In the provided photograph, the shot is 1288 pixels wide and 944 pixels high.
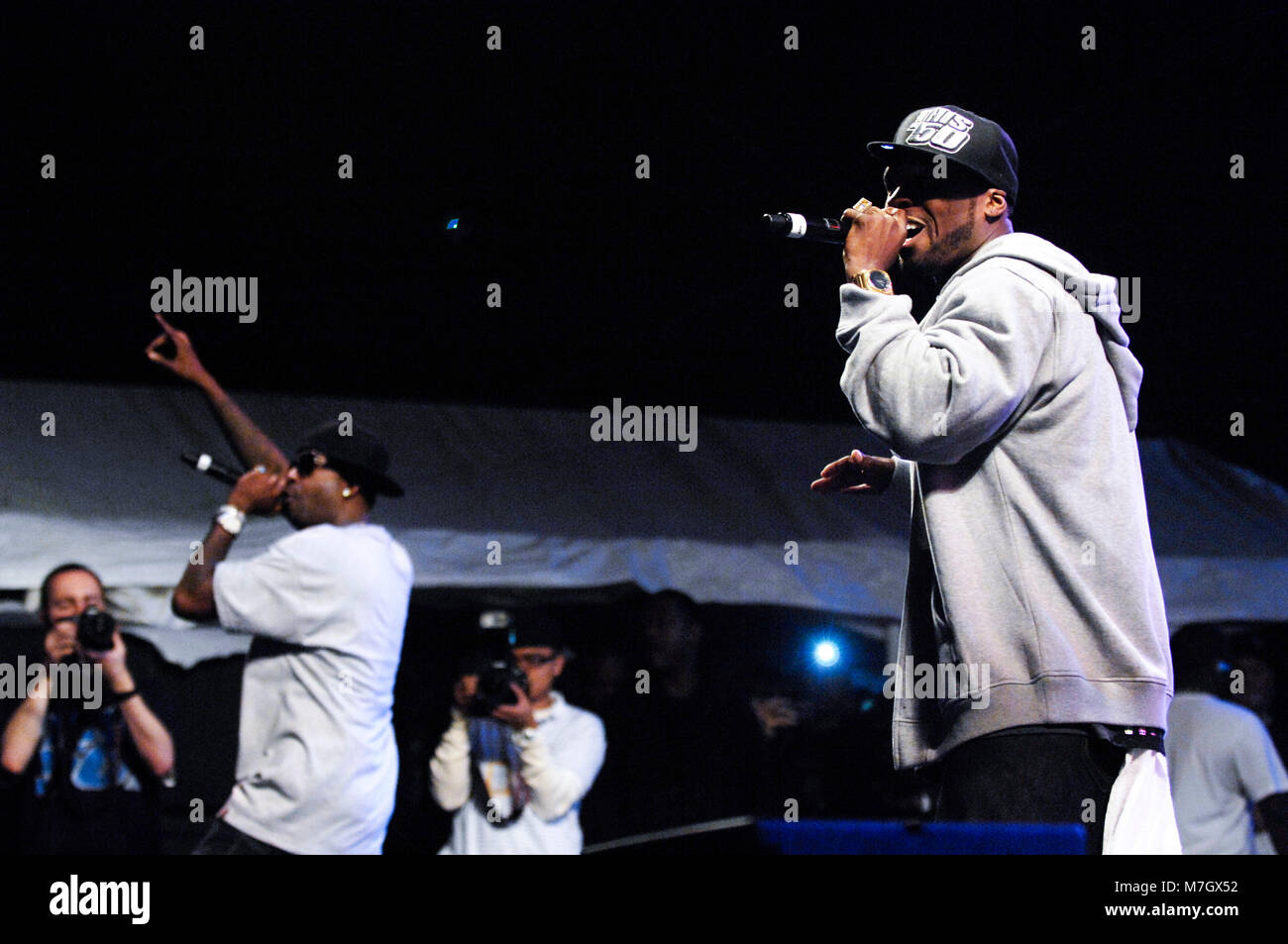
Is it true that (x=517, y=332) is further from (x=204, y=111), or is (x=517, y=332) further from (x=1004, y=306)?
(x=1004, y=306)

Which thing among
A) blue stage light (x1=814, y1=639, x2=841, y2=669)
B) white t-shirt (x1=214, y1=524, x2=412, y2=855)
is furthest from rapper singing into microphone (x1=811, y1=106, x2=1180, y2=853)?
blue stage light (x1=814, y1=639, x2=841, y2=669)

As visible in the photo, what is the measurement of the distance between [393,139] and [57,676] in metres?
2.34

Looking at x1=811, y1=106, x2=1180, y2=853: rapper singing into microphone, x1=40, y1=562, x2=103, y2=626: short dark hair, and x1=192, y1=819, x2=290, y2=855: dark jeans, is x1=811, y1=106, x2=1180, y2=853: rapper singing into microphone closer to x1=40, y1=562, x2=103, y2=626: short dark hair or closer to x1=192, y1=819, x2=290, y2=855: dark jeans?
x1=192, y1=819, x2=290, y2=855: dark jeans

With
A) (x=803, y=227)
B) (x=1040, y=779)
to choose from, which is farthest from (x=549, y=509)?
(x=1040, y=779)

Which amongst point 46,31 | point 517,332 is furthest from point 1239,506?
point 46,31

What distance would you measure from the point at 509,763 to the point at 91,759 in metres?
1.58

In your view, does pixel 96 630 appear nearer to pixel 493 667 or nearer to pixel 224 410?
pixel 224 410

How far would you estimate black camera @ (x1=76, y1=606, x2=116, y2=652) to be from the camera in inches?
196

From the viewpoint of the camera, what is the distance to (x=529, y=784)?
554 centimetres

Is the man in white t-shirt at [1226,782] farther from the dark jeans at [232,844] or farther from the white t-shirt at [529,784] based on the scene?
the dark jeans at [232,844]

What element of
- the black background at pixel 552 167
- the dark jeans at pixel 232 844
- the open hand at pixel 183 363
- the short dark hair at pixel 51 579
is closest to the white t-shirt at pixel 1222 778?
the black background at pixel 552 167

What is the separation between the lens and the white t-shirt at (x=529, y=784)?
5.53 meters

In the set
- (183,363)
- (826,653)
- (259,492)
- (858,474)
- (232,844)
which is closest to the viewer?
(858,474)

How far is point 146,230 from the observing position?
5602mm
